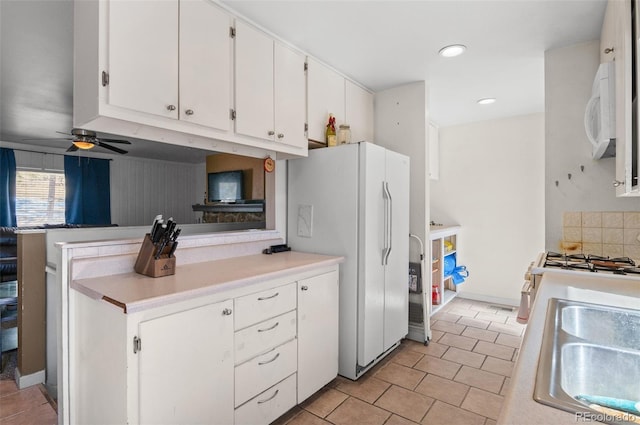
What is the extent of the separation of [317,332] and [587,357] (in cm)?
147

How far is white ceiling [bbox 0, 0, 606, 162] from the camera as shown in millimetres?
1867

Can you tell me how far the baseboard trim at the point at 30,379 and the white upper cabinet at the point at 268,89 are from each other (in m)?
2.35

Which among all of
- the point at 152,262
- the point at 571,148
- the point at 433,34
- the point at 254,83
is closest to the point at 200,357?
the point at 152,262

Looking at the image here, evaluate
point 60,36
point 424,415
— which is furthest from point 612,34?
point 60,36

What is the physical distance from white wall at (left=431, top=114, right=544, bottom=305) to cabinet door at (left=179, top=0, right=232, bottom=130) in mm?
3548

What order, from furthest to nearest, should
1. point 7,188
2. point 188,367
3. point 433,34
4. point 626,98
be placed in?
1. point 7,188
2. point 433,34
3. point 188,367
4. point 626,98

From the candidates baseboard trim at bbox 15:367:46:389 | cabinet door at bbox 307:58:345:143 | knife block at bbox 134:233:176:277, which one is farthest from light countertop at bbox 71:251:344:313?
baseboard trim at bbox 15:367:46:389

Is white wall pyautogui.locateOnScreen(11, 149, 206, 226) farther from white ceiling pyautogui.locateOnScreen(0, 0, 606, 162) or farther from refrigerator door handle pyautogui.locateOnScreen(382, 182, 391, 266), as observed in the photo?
refrigerator door handle pyautogui.locateOnScreen(382, 182, 391, 266)

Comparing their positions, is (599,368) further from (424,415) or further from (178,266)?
(178,266)

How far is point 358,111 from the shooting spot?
3.03 m

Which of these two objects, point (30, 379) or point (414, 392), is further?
point (30, 379)

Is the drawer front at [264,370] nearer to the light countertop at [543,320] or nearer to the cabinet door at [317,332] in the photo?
the cabinet door at [317,332]

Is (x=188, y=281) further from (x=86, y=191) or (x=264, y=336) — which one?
(x=86, y=191)

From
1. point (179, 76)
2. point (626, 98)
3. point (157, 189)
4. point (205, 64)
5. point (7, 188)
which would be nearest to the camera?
point (626, 98)
